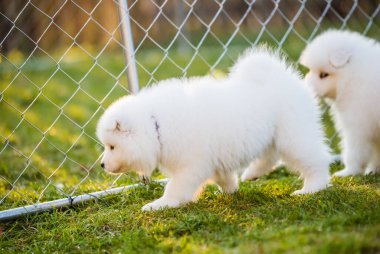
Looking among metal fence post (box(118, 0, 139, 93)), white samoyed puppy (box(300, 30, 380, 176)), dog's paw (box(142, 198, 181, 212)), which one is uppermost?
white samoyed puppy (box(300, 30, 380, 176))

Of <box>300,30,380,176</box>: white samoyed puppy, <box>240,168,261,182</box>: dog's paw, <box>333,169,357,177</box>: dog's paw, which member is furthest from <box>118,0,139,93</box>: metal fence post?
<box>333,169,357,177</box>: dog's paw

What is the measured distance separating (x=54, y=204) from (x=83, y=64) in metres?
5.54

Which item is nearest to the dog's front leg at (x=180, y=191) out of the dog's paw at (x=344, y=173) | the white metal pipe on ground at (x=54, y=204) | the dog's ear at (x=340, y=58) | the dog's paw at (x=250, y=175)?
the white metal pipe on ground at (x=54, y=204)

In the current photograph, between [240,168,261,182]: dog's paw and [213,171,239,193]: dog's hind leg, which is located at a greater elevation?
[240,168,261,182]: dog's paw

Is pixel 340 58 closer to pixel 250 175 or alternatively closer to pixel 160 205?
pixel 250 175

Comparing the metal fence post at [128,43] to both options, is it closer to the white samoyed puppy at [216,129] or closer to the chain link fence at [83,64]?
the chain link fence at [83,64]

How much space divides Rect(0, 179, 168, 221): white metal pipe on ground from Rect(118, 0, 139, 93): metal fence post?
0.66 meters

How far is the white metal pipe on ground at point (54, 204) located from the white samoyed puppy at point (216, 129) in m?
0.26

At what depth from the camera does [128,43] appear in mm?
3109

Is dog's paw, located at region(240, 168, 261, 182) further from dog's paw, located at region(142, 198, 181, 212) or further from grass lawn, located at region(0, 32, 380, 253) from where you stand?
dog's paw, located at region(142, 198, 181, 212)

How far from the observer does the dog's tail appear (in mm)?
2961

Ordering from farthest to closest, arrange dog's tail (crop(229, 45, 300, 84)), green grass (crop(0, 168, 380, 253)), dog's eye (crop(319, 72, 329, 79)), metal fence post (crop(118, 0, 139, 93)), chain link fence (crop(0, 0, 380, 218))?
dog's eye (crop(319, 72, 329, 79)) < chain link fence (crop(0, 0, 380, 218)) < metal fence post (crop(118, 0, 139, 93)) < dog's tail (crop(229, 45, 300, 84)) < green grass (crop(0, 168, 380, 253))

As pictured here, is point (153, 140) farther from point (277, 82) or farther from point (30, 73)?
point (30, 73)

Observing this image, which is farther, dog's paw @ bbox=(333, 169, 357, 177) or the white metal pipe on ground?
dog's paw @ bbox=(333, 169, 357, 177)
